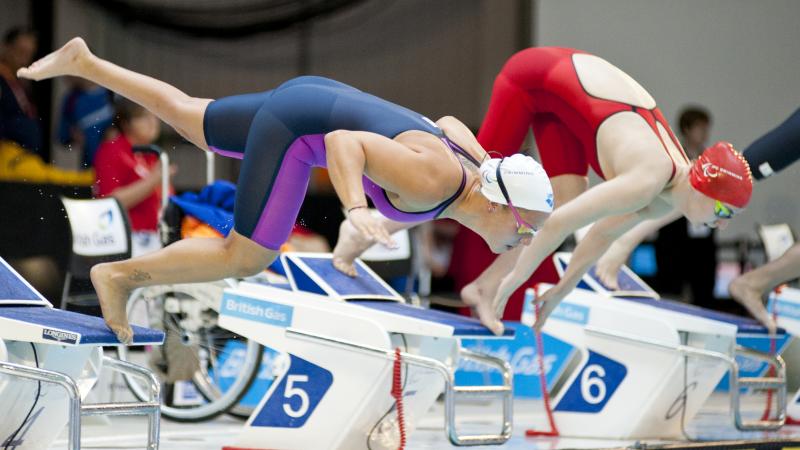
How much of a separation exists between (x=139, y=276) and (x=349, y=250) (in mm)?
1409

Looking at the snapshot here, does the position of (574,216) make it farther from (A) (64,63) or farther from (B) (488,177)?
(A) (64,63)

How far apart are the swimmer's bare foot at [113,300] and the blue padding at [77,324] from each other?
0.03 meters

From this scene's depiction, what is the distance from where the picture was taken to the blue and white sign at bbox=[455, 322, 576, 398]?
24.3ft

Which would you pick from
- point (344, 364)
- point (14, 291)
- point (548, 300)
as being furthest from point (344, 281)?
point (14, 291)

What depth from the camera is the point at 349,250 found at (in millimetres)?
Result: 5414

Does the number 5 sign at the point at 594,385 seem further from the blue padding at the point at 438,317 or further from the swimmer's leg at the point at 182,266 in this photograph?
the swimmer's leg at the point at 182,266

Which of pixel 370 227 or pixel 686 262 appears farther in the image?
pixel 686 262

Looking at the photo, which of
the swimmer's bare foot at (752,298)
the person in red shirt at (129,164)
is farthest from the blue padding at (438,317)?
the swimmer's bare foot at (752,298)

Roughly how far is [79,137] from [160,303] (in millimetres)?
2260

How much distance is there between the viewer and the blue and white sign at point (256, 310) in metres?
4.90

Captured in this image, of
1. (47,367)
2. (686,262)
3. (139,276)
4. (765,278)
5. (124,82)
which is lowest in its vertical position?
(686,262)

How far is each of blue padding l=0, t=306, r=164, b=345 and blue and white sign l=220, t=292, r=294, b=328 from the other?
880 mm

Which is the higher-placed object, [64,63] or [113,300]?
[64,63]

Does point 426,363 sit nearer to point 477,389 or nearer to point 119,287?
point 477,389
